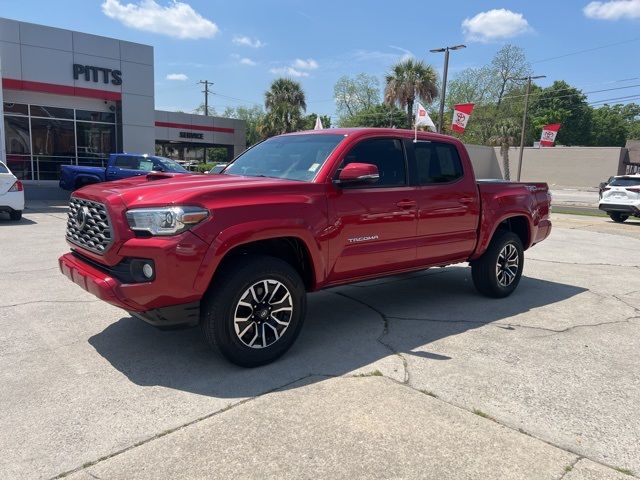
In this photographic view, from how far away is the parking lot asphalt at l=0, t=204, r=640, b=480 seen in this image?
2.73 metres

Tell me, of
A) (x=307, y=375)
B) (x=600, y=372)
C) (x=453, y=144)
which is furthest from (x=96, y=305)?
(x=600, y=372)

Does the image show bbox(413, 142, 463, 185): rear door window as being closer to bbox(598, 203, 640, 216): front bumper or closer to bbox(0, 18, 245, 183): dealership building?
bbox(598, 203, 640, 216): front bumper

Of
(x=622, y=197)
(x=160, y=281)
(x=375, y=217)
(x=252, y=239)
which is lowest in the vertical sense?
(x=160, y=281)

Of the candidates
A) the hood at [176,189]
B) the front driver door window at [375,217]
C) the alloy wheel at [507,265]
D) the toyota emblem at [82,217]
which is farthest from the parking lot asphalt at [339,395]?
the hood at [176,189]

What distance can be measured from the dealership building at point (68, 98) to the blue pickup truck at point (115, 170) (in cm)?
398

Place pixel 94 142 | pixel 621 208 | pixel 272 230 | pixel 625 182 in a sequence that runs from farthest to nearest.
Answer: pixel 94 142
pixel 625 182
pixel 621 208
pixel 272 230

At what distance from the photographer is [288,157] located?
15.9 ft

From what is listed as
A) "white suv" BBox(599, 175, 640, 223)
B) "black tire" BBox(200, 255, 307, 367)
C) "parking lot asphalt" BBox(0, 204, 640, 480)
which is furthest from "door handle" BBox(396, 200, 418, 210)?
"white suv" BBox(599, 175, 640, 223)

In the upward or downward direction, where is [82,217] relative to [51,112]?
downward

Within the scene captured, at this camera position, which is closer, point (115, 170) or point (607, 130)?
point (115, 170)

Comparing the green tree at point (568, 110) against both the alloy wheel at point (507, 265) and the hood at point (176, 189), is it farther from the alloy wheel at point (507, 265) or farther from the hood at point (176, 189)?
the hood at point (176, 189)

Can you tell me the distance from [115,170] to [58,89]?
5.36 m

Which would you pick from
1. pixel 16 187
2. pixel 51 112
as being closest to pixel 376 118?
pixel 51 112

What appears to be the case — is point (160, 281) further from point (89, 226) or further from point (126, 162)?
point (126, 162)
